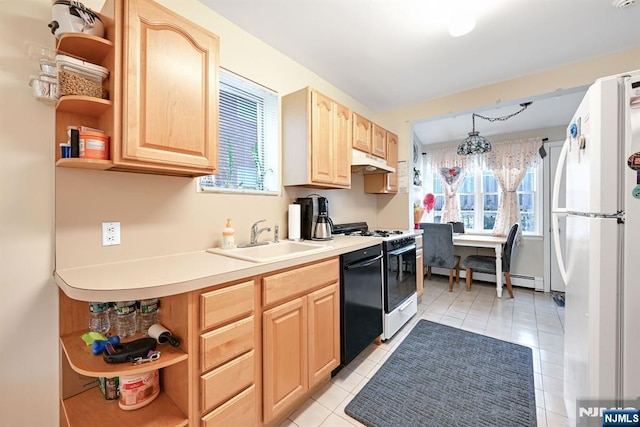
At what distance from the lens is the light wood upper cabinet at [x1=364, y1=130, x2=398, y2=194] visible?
323 cm

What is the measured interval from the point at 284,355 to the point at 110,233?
1.12m

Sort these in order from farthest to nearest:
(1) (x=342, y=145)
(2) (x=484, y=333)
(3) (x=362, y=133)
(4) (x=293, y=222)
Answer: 1. (3) (x=362, y=133)
2. (2) (x=484, y=333)
3. (1) (x=342, y=145)
4. (4) (x=293, y=222)

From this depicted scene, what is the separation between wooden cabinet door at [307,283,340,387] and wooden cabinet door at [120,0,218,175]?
3.40 feet

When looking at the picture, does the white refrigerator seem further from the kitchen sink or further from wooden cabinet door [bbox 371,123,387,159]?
wooden cabinet door [bbox 371,123,387,159]

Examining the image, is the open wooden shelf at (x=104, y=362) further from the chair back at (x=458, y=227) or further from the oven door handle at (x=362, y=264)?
the chair back at (x=458, y=227)

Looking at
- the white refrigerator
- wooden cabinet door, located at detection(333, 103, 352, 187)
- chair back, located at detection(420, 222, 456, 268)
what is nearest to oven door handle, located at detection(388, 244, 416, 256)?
wooden cabinet door, located at detection(333, 103, 352, 187)

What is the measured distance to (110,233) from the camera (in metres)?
1.31

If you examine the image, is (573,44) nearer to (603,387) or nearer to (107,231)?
(603,387)

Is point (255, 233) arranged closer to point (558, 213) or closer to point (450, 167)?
point (558, 213)

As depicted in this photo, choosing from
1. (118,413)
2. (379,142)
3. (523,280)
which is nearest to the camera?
(118,413)

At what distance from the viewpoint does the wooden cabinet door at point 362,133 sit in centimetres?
260

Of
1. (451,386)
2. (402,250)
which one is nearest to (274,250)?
(402,250)

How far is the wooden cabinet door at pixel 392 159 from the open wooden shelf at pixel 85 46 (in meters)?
2.77

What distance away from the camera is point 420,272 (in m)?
3.31
